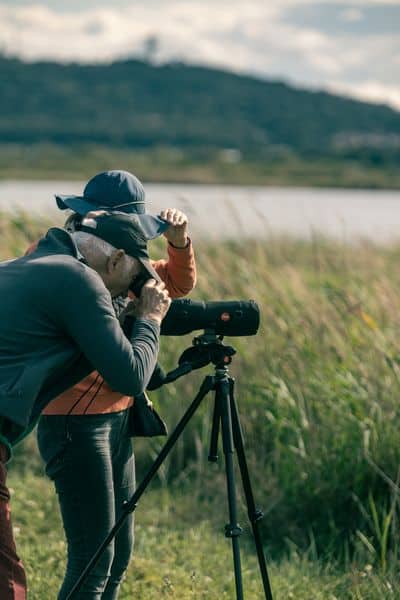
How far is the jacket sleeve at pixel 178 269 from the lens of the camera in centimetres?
328

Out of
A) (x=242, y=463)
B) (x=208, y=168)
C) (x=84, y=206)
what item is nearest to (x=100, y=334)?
(x=84, y=206)

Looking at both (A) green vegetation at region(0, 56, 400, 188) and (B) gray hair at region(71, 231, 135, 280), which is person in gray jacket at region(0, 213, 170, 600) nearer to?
(B) gray hair at region(71, 231, 135, 280)

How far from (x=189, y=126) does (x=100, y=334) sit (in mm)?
89576

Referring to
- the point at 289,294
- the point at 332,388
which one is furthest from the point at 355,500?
the point at 289,294

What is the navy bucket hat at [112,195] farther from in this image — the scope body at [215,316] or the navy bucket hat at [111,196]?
the scope body at [215,316]

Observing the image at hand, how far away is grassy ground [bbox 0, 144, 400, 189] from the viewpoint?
51938 mm

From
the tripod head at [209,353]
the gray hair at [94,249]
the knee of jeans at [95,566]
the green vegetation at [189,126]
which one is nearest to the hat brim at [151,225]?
the gray hair at [94,249]

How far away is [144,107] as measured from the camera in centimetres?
9712

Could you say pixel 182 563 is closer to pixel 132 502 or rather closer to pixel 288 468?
pixel 288 468

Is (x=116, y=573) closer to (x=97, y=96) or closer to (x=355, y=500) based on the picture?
(x=355, y=500)

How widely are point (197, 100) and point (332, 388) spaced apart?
95.3 meters

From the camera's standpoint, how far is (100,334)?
229 centimetres

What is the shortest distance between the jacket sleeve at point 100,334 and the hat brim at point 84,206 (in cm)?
52

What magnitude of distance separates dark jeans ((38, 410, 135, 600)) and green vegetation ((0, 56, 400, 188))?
5044 cm
